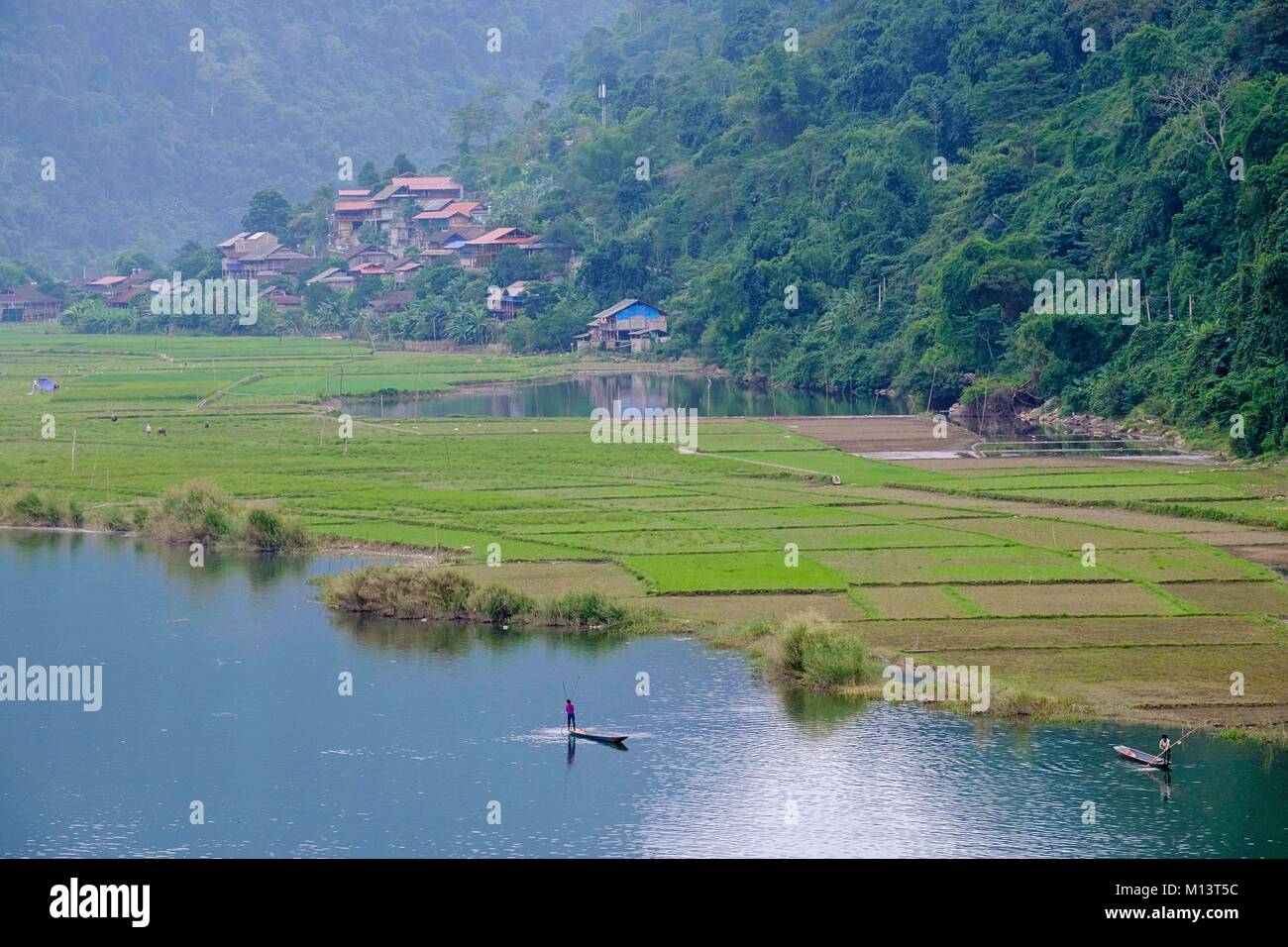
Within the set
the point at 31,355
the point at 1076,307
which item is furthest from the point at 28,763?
the point at 31,355

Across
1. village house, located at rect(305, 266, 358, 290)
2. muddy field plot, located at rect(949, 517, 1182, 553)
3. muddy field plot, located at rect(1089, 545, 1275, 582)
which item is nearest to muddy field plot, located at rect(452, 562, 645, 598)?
muddy field plot, located at rect(949, 517, 1182, 553)

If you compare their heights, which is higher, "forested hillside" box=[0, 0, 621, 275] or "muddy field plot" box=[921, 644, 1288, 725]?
"forested hillside" box=[0, 0, 621, 275]

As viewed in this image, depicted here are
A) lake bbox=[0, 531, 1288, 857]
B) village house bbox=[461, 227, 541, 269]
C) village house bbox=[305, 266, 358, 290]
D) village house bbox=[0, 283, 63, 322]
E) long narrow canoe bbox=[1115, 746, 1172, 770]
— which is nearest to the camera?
lake bbox=[0, 531, 1288, 857]

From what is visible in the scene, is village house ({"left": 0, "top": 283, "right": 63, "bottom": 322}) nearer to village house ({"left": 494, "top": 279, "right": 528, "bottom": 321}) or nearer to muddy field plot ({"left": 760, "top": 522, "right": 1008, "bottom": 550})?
village house ({"left": 494, "top": 279, "right": 528, "bottom": 321})

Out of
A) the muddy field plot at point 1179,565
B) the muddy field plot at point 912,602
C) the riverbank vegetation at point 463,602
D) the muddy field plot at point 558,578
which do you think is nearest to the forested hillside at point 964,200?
the muddy field plot at point 1179,565

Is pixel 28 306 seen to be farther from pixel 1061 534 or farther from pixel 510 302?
pixel 1061 534

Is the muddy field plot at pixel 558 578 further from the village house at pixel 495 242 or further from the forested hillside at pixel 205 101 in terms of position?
the forested hillside at pixel 205 101

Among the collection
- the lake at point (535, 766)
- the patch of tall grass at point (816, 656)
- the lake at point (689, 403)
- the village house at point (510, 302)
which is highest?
the village house at point (510, 302)
